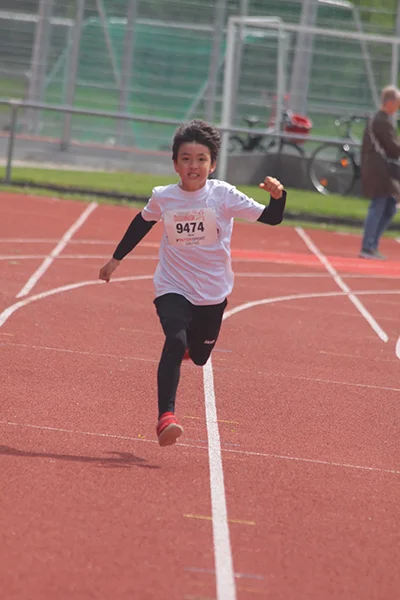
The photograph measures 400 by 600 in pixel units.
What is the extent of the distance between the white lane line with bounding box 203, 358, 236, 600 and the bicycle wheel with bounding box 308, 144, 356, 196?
15.0 meters

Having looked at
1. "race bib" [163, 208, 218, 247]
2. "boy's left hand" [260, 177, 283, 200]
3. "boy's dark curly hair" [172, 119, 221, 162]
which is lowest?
"race bib" [163, 208, 218, 247]

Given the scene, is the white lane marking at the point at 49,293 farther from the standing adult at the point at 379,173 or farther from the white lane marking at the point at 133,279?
the standing adult at the point at 379,173

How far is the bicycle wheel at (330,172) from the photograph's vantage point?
22422 millimetres

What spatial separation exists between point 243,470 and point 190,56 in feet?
66.1

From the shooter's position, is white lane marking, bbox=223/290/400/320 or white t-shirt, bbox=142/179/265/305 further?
white lane marking, bbox=223/290/400/320

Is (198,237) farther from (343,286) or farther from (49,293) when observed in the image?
(343,286)

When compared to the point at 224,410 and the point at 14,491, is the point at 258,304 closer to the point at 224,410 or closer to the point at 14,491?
the point at 224,410

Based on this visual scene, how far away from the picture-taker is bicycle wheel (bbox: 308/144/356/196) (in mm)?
22422

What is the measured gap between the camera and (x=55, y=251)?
13.9 meters

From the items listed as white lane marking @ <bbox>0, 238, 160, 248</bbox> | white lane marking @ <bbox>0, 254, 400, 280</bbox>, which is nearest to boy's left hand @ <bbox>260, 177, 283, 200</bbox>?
white lane marking @ <bbox>0, 254, 400, 280</bbox>

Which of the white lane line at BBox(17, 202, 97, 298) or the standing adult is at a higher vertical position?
the standing adult

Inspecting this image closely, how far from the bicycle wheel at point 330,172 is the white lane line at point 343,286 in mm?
4245

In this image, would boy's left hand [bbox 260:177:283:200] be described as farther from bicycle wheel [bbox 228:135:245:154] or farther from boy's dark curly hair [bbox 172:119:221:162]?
bicycle wheel [bbox 228:135:245:154]

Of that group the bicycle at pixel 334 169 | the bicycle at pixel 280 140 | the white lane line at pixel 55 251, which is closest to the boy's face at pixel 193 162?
the white lane line at pixel 55 251
